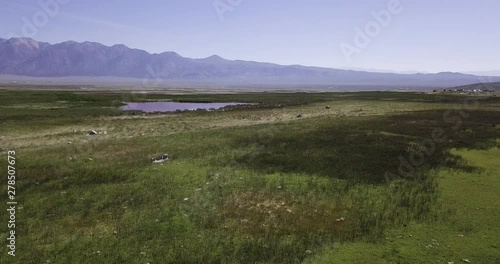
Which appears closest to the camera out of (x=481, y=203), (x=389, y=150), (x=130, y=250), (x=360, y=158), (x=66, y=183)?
(x=130, y=250)

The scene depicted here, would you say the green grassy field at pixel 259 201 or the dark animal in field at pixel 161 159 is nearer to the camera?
the green grassy field at pixel 259 201

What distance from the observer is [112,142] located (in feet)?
119

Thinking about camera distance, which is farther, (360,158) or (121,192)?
(360,158)

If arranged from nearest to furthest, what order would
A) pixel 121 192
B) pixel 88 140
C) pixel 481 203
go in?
pixel 481 203
pixel 121 192
pixel 88 140

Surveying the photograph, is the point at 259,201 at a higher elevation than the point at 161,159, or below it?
below

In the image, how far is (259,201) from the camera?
727 inches

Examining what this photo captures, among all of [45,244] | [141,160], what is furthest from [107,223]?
[141,160]

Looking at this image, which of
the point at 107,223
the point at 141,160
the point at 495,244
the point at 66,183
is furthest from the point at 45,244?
the point at 495,244

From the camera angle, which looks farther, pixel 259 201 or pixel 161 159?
pixel 161 159

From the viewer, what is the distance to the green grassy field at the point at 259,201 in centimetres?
1338

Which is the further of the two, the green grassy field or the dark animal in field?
the dark animal in field

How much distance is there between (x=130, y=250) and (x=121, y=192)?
743 centimetres

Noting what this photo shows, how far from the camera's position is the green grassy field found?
13.4m

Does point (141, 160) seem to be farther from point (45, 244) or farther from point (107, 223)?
point (45, 244)
